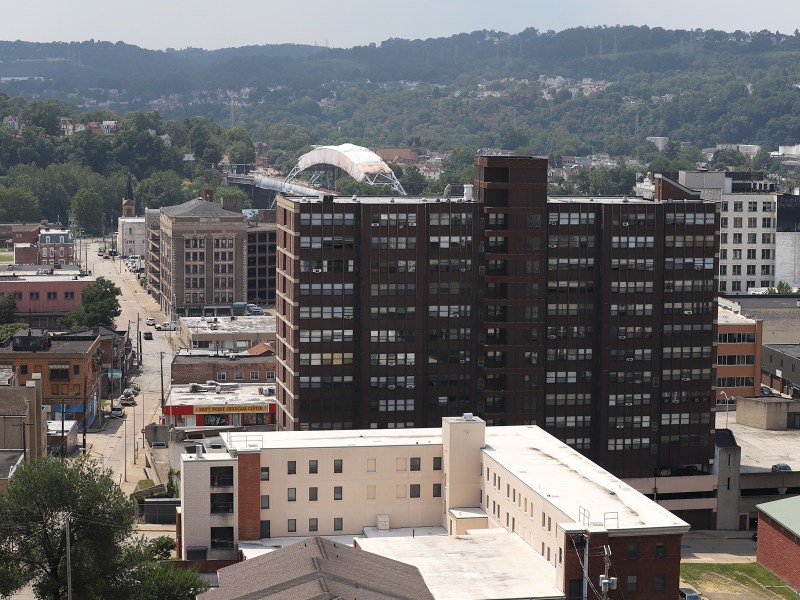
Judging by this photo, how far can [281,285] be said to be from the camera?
120812 mm

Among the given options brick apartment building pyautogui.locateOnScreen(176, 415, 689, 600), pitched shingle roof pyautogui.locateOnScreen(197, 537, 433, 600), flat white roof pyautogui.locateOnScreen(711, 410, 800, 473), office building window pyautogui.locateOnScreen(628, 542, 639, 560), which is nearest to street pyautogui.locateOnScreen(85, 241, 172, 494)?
brick apartment building pyautogui.locateOnScreen(176, 415, 689, 600)

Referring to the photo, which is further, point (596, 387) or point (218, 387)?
point (218, 387)

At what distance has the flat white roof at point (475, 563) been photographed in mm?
80875

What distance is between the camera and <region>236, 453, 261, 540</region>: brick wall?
94500 millimetres

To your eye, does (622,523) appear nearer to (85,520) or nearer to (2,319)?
(85,520)

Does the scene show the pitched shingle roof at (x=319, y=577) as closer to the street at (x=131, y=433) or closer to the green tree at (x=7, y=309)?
the street at (x=131, y=433)

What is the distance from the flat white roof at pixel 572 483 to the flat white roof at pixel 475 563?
3.13 m

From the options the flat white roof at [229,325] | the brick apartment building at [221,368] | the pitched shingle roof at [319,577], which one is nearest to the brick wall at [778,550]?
the pitched shingle roof at [319,577]

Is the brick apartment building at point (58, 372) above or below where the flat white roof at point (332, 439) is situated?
below

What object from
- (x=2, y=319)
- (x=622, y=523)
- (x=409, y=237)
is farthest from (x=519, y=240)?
(x=2, y=319)

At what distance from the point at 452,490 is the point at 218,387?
5370 centimetres

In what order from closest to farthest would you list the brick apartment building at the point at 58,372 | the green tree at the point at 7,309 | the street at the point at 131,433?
the street at the point at 131,433 < the brick apartment building at the point at 58,372 < the green tree at the point at 7,309

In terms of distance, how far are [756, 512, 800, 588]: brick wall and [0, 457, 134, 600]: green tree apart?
41.7 meters

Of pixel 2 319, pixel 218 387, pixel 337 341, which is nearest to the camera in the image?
pixel 337 341
